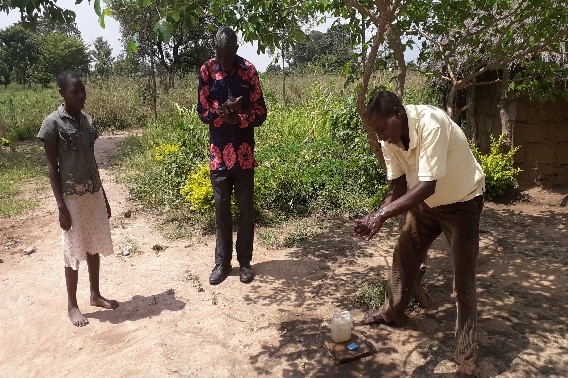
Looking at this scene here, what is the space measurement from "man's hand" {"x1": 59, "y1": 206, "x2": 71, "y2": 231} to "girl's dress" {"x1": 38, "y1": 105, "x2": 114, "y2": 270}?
45mm

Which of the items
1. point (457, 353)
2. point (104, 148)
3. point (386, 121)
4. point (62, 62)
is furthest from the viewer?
point (62, 62)

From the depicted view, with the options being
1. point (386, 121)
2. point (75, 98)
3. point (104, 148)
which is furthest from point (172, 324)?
point (104, 148)

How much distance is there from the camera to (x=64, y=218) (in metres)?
3.13

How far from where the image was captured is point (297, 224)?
17.5ft

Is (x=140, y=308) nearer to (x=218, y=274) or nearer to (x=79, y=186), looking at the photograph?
(x=218, y=274)

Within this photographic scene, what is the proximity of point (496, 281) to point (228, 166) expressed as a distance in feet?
7.60

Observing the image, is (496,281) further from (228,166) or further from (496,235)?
(228,166)

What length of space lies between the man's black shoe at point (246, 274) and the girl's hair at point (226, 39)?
69.7 inches

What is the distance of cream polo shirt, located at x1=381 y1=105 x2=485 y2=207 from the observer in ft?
7.39

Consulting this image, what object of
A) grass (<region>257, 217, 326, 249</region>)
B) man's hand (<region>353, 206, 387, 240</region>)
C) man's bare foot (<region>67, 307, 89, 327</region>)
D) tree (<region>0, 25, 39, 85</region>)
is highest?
tree (<region>0, 25, 39, 85</region>)

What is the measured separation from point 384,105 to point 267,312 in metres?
1.82

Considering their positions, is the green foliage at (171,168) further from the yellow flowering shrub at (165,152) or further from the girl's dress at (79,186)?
the girl's dress at (79,186)

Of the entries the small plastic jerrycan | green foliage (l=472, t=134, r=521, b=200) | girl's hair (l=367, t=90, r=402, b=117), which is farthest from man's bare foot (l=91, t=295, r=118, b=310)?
green foliage (l=472, t=134, r=521, b=200)

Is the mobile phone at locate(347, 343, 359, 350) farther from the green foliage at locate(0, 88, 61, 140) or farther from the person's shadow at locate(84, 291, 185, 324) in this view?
the green foliage at locate(0, 88, 61, 140)
